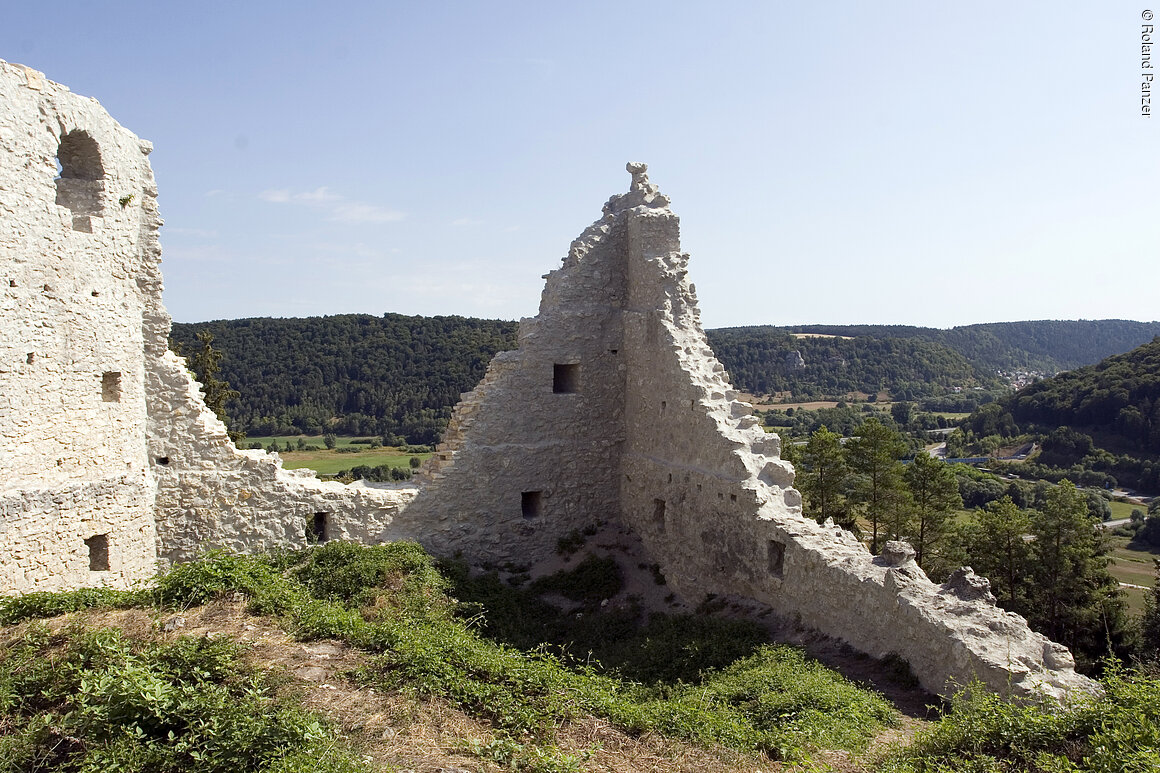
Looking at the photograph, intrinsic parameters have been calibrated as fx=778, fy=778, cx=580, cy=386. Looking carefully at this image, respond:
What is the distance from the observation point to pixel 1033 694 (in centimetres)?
611

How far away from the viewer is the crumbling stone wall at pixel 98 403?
8.28 meters

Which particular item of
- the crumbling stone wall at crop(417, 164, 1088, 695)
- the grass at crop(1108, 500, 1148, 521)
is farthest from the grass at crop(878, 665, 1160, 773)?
the grass at crop(1108, 500, 1148, 521)

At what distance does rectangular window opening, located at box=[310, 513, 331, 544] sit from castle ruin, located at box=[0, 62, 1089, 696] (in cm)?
4

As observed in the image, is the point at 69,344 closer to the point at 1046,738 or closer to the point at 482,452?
the point at 482,452

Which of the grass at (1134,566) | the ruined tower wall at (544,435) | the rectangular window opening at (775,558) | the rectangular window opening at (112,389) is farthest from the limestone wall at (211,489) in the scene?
the grass at (1134,566)

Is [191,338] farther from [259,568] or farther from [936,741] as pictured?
[936,741]

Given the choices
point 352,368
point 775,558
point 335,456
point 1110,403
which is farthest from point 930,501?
point 1110,403

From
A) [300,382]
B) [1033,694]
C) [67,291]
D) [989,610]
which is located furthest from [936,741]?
[300,382]

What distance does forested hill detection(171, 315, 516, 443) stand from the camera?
113 feet

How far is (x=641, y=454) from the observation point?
40.2 ft

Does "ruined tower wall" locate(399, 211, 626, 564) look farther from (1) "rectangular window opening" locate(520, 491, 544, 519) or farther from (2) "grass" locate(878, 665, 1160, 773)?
(2) "grass" locate(878, 665, 1160, 773)

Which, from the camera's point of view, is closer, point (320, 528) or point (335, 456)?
point (320, 528)

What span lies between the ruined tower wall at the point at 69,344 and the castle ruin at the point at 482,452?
0.02 m

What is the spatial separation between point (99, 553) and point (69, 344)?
8.13 feet
